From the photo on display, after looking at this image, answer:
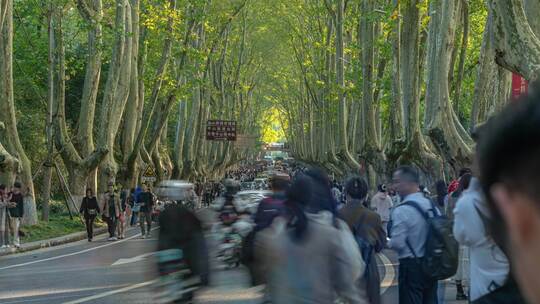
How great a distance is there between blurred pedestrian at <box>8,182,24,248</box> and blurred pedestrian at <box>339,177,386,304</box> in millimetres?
14452

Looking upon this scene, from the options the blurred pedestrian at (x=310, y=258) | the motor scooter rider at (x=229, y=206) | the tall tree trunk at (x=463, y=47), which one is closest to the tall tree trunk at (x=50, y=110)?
the motor scooter rider at (x=229, y=206)

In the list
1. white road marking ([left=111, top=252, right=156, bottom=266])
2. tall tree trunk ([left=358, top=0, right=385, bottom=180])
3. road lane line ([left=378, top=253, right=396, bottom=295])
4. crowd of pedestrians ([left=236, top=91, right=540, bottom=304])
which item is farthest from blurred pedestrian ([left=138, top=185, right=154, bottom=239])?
crowd of pedestrians ([left=236, top=91, right=540, bottom=304])

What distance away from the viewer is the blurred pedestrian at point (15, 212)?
70.0 feet

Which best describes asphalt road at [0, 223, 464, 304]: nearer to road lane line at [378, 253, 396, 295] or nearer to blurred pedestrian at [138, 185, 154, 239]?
road lane line at [378, 253, 396, 295]

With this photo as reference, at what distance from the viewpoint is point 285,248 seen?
5.86m

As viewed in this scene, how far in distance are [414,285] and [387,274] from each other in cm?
793

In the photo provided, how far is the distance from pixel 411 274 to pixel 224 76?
58649mm

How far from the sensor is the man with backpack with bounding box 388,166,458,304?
292 inches

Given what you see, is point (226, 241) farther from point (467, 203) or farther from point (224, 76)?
point (224, 76)

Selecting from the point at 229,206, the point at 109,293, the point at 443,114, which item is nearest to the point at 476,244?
the point at 109,293

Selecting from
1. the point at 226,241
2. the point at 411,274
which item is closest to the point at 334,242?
the point at 411,274

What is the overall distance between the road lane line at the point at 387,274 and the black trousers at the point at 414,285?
5125mm

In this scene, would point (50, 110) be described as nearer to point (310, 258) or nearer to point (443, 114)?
point (443, 114)

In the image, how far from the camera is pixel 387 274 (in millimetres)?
15625
